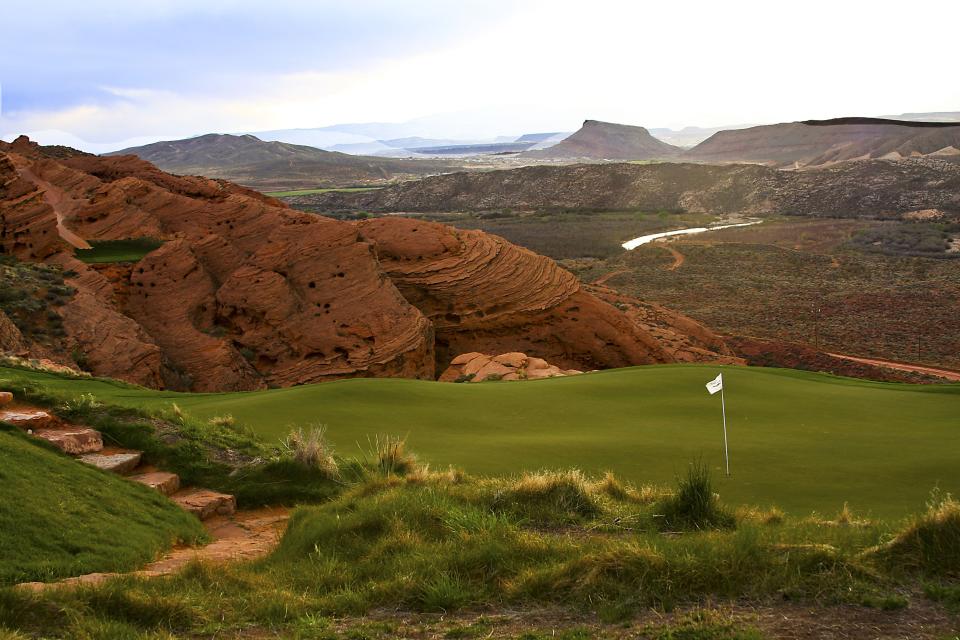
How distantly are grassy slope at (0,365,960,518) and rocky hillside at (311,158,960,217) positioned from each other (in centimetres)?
7723

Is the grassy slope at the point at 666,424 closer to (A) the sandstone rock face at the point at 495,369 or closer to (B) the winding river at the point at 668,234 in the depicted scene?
(A) the sandstone rock face at the point at 495,369

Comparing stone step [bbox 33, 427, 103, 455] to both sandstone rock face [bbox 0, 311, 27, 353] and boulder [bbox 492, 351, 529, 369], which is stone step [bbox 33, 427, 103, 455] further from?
boulder [bbox 492, 351, 529, 369]

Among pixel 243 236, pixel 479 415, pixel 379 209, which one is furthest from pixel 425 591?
pixel 379 209

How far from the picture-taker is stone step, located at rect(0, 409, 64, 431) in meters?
9.55

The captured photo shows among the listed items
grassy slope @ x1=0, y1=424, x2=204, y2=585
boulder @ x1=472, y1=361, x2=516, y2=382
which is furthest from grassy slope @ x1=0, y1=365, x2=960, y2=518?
boulder @ x1=472, y1=361, x2=516, y2=382

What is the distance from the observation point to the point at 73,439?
30.8 feet

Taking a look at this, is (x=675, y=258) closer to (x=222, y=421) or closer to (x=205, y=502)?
(x=222, y=421)

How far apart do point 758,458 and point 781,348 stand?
21835 mm

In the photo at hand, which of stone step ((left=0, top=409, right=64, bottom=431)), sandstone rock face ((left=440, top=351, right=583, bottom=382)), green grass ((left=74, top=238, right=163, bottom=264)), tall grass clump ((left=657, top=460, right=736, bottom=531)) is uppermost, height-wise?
green grass ((left=74, top=238, right=163, bottom=264))

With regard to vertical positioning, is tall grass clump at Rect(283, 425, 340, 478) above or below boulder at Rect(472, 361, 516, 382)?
above

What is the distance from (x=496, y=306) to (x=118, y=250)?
11898 millimetres

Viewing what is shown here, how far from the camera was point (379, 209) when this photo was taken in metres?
110

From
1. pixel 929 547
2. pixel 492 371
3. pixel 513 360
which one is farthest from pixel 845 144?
pixel 929 547

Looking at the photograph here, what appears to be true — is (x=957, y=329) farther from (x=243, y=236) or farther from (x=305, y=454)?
(x=305, y=454)
